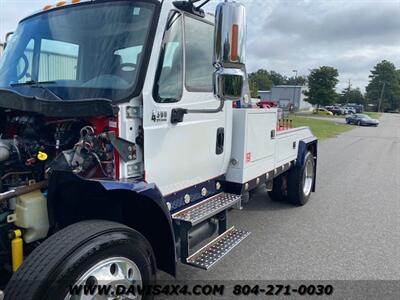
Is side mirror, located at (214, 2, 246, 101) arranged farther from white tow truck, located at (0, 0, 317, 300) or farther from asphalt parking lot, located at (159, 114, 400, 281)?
asphalt parking lot, located at (159, 114, 400, 281)

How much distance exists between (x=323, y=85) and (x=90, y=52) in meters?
58.6

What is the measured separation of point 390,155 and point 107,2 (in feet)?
46.1

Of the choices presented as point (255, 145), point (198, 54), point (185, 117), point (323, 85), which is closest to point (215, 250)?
point (185, 117)

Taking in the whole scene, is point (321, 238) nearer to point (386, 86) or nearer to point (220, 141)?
point (220, 141)

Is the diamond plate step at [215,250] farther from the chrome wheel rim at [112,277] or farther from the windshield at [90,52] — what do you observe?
the windshield at [90,52]

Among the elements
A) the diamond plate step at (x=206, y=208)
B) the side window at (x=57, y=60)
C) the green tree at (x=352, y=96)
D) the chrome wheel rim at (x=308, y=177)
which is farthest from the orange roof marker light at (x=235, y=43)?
the green tree at (x=352, y=96)

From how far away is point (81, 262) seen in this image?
6.67 ft

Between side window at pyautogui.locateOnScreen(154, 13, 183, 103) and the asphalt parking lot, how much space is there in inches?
72.4

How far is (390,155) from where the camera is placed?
1424cm

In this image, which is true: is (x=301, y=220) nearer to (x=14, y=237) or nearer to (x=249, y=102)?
(x=249, y=102)

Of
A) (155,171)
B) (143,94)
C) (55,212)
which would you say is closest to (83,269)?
(55,212)

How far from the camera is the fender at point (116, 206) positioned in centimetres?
234

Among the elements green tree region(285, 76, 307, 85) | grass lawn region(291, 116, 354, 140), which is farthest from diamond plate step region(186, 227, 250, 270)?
green tree region(285, 76, 307, 85)

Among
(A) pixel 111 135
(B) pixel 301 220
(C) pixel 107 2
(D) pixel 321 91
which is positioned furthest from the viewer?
(D) pixel 321 91
